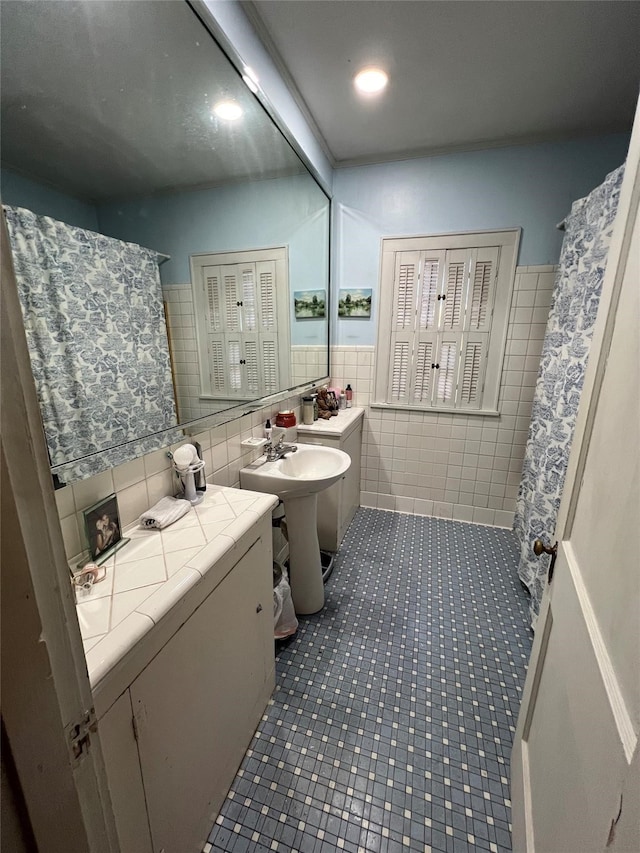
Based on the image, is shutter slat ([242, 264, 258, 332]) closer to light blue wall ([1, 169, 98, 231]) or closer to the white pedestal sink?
the white pedestal sink

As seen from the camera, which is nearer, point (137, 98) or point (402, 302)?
point (137, 98)

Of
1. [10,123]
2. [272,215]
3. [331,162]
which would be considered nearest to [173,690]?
[10,123]

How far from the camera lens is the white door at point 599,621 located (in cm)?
46

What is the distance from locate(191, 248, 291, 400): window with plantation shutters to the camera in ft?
4.69

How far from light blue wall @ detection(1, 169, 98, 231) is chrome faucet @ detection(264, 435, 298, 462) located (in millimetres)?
1115

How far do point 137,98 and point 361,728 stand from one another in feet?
7.24

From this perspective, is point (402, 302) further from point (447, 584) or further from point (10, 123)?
point (10, 123)

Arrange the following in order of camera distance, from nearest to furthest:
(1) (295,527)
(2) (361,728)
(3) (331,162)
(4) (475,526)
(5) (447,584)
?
(2) (361,728), (1) (295,527), (5) (447,584), (3) (331,162), (4) (475,526)

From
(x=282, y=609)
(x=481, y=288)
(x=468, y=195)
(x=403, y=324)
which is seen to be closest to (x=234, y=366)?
(x=282, y=609)

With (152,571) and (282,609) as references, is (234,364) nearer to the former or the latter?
(152,571)

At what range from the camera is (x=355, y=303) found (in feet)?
8.24

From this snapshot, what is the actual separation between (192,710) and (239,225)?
6.02ft

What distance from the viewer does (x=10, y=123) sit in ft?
2.30

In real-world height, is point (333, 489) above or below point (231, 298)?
below
